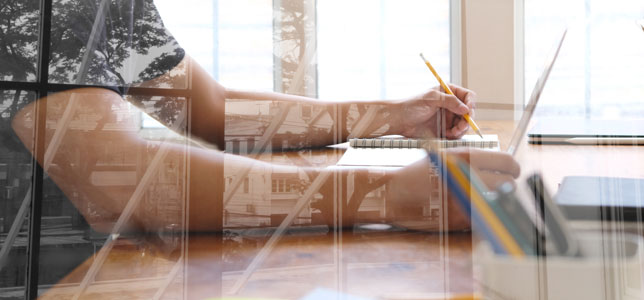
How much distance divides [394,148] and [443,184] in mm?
39

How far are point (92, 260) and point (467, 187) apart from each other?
0.20 metres

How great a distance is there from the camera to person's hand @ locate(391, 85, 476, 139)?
244 mm

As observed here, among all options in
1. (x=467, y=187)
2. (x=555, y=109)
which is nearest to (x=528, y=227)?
(x=467, y=187)

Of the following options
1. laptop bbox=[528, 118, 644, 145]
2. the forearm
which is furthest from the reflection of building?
laptop bbox=[528, 118, 644, 145]

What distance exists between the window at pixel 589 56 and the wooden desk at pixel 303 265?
8 cm

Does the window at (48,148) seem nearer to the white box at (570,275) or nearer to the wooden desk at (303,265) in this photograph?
the wooden desk at (303,265)

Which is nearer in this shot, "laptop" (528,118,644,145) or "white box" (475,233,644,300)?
"white box" (475,233,644,300)

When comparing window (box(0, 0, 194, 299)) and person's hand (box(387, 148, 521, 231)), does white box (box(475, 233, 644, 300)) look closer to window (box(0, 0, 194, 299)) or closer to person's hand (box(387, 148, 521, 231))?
person's hand (box(387, 148, 521, 231))

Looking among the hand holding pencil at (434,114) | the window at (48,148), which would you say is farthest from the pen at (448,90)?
the window at (48,148)

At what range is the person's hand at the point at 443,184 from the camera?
21 centimetres

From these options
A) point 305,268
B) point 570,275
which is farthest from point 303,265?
point 570,275

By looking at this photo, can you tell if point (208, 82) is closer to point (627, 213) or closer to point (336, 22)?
point (336, 22)

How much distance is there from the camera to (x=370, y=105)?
256 mm

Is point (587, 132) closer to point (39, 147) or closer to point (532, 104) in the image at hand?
point (532, 104)
